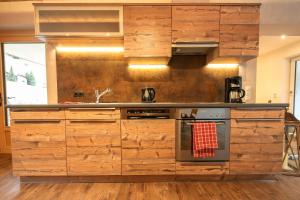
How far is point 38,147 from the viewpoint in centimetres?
196

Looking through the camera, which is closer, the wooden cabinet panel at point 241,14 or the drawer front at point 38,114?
Answer: the drawer front at point 38,114

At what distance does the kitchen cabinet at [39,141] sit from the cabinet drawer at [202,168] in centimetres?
129

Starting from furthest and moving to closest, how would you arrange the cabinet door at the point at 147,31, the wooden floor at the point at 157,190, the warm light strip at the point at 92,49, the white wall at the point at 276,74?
the white wall at the point at 276,74 < the warm light strip at the point at 92,49 < the cabinet door at the point at 147,31 < the wooden floor at the point at 157,190

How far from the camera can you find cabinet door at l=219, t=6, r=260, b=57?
2104 millimetres

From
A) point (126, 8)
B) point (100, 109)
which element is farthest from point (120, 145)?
point (126, 8)

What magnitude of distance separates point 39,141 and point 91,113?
2.10 ft

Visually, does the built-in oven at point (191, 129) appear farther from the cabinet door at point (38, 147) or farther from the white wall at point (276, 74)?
the white wall at point (276, 74)

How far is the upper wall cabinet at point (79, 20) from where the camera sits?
2.11m

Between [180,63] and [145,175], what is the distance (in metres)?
1.53

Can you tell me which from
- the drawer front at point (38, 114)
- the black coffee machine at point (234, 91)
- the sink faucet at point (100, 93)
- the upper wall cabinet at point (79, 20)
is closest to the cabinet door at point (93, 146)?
the drawer front at point (38, 114)

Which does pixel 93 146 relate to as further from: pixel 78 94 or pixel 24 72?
pixel 24 72

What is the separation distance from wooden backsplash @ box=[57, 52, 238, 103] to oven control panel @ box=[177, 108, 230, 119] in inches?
23.8

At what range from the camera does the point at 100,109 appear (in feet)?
6.37

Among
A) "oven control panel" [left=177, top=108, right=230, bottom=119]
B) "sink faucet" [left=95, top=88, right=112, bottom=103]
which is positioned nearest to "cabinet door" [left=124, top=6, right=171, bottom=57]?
"sink faucet" [left=95, top=88, right=112, bottom=103]
